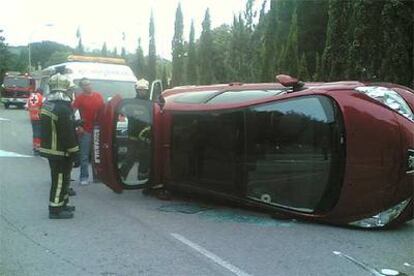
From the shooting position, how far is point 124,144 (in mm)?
8156

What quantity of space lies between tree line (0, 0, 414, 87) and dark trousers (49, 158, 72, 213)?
1039 centimetres

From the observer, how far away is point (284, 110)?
6.76 m

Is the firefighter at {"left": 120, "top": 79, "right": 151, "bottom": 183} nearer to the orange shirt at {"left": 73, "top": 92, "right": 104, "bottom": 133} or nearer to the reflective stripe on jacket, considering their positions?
the reflective stripe on jacket

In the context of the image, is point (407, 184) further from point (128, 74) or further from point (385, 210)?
point (128, 74)

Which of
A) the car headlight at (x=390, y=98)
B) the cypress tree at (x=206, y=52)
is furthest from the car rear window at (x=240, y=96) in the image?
the cypress tree at (x=206, y=52)

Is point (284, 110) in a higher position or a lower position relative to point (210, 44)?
lower

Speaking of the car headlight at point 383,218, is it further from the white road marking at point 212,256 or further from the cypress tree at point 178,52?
the cypress tree at point 178,52

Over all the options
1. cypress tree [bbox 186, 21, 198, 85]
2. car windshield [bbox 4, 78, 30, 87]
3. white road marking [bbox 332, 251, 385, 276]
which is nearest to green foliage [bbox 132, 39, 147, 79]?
cypress tree [bbox 186, 21, 198, 85]

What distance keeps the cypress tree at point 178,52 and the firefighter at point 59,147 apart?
141 feet

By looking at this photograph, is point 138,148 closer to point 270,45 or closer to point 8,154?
point 8,154

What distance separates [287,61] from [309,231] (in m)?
19.3

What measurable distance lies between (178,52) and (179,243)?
52.3 metres

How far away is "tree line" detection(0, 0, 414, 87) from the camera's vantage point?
50.2 ft

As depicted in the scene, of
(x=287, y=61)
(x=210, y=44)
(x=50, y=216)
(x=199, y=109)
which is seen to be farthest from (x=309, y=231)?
(x=210, y=44)
